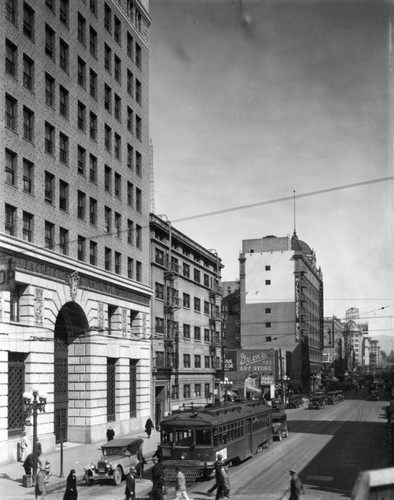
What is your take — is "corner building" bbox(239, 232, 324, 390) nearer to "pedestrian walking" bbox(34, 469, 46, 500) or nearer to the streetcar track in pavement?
the streetcar track in pavement

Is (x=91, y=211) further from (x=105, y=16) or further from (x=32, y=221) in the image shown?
(x=105, y=16)

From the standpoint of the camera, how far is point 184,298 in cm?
6494

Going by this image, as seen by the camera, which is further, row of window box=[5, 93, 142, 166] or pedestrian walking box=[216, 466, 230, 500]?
row of window box=[5, 93, 142, 166]

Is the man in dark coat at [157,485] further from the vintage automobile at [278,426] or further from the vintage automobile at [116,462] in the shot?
the vintage automobile at [278,426]

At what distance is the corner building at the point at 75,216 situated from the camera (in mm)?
35531

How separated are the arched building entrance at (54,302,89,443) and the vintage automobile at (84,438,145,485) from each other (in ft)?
40.5

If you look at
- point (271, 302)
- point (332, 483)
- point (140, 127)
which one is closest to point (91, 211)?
point (140, 127)

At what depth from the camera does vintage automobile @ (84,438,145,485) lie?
27516mm

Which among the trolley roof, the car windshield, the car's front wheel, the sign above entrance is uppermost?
the sign above entrance

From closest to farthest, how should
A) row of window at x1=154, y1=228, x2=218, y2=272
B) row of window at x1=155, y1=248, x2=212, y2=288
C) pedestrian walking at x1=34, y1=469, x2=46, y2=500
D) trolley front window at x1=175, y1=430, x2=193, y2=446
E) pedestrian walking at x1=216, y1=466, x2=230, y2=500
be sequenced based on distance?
pedestrian walking at x1=216, y1=466, x2=230, y2=500 → pedestrian walking at x1=34, y1=469, x2=46, y2=500 → trolley front window at x1=175, y1=430, x2=193, y2=446 → row of window at x1=155, y1=248, x2=212, y2=288 → row of window at x1=154, y1=228, x2=218, y2=272

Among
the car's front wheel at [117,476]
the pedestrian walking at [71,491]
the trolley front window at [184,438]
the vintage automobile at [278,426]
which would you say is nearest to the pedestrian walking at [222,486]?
the pedestrian walking at [71,491]

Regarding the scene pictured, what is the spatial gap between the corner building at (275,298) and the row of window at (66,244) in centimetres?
6536

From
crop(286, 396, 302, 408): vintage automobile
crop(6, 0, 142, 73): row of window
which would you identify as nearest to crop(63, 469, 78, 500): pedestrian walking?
crop(6, 0, 142, 73): row of window

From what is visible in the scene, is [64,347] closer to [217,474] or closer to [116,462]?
[116,462]
